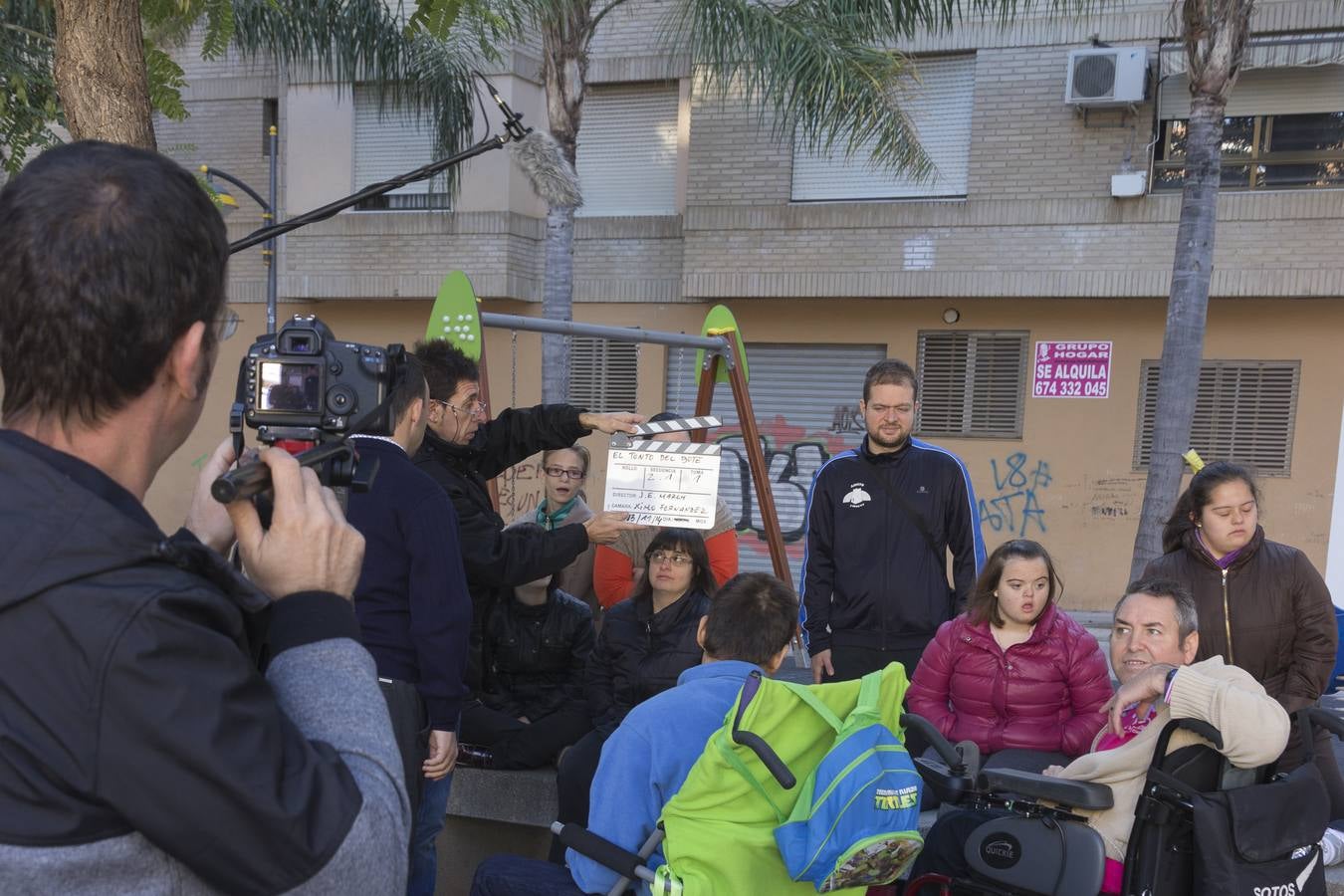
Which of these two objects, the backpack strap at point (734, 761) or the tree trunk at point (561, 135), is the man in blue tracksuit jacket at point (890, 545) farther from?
the tree trunk at point (561, 135)

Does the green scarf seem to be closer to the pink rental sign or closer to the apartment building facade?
the apartment building facade

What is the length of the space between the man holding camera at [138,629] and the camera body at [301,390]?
658 millimetres

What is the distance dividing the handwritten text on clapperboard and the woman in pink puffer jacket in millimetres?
1266

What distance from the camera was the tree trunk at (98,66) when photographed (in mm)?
4465

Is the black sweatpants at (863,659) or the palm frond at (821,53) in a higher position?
the palm frond at (821,53)

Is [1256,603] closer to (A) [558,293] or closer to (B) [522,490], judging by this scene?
(A) [558,293]

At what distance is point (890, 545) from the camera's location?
17.1ft

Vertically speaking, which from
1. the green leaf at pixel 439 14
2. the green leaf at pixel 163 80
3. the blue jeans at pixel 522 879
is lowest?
the blue jeans at pixel 522 879

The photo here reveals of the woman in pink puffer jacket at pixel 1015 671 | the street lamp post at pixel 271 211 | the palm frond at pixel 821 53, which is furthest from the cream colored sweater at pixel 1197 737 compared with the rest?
the street lamp post at pixel 271 211

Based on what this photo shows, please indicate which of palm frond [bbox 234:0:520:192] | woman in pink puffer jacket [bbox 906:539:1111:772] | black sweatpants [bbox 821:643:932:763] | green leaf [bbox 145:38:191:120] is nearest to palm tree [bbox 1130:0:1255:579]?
black sweatpants [bbox 821:643:932:763]

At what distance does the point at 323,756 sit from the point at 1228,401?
1373 cm

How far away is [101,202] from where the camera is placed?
1212 mm

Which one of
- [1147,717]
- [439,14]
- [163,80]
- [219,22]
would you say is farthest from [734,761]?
[163,80]

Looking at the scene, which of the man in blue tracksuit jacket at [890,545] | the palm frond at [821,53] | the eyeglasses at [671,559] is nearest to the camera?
the eyeglasses at [671,559]
